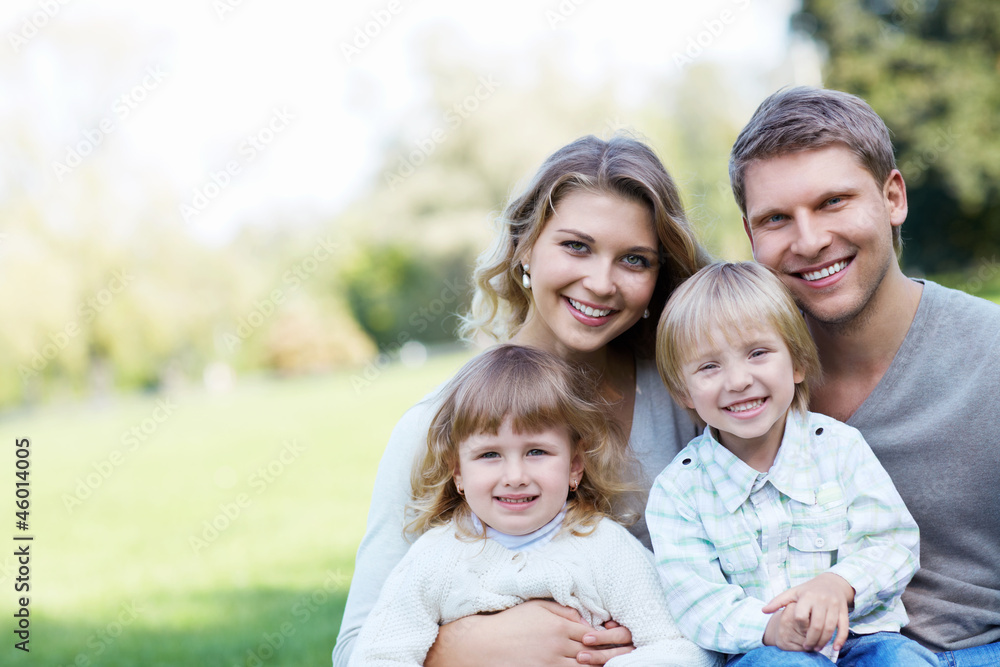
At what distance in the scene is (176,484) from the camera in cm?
1098

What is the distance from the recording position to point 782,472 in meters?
2.25

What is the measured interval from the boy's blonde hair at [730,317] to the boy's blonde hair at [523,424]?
1.02 ft

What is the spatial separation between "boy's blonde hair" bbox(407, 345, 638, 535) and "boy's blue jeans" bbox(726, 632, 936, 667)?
0.60m

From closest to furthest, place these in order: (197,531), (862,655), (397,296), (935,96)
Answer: (862,655)
(197,531)
(935,96)
(397,296)

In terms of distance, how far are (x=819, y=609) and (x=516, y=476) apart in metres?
0.85

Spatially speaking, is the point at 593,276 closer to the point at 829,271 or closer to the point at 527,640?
the point at 829,271

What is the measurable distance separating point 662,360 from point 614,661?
84 centimetres

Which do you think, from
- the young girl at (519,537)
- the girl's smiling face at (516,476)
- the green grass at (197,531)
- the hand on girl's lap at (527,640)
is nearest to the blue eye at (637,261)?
the young girl at (519,537)

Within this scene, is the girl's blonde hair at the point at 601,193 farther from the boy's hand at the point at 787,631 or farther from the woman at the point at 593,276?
the boy's hand at the point at 787,631

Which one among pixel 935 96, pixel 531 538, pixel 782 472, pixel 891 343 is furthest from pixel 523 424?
pixel 935 96

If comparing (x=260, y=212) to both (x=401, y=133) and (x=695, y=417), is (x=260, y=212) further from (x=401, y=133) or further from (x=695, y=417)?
(x=695, y=417)

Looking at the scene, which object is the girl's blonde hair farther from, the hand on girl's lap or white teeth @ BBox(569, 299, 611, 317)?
the hand on girl's lap

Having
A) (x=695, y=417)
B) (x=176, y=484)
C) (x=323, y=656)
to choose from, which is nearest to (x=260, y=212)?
(x=176, y=484)

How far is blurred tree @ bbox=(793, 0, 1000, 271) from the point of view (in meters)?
17.5
